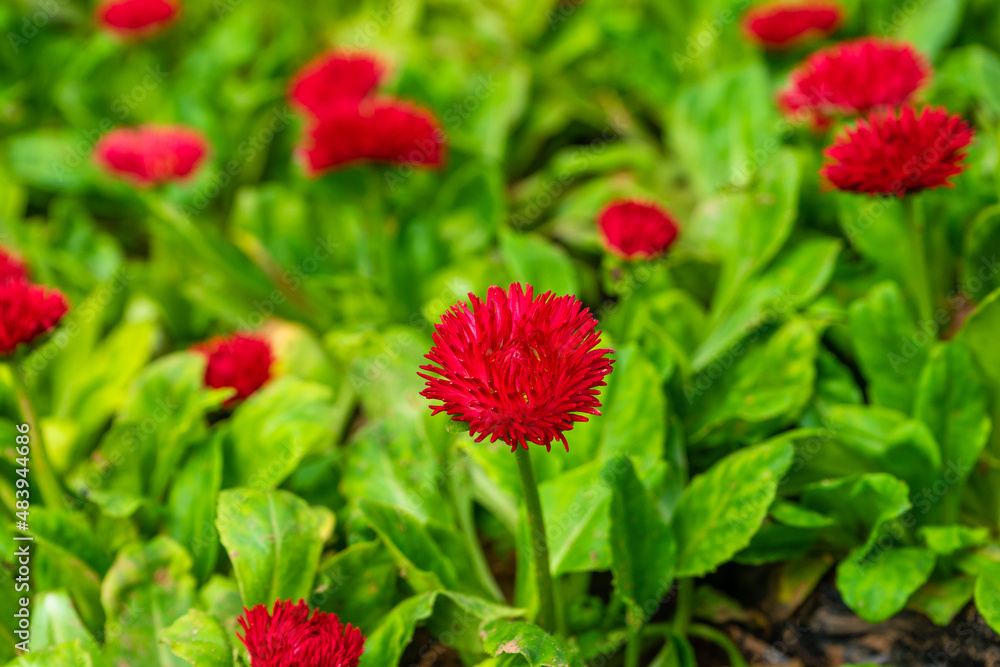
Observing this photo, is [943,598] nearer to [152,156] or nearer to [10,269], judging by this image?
[10,269]

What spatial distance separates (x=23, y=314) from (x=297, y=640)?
847mm

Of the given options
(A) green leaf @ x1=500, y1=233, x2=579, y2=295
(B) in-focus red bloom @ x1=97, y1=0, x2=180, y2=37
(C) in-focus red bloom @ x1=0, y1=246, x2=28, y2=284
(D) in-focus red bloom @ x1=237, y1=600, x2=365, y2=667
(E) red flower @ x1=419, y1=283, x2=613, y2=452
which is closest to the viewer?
(E) red flower @ x1=419, y1=283, x2=613, y2=452

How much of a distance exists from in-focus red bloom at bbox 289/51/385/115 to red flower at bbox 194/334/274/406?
31.4 inches

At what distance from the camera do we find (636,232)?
1933 millimetres

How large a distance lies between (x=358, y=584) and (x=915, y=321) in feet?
4.58

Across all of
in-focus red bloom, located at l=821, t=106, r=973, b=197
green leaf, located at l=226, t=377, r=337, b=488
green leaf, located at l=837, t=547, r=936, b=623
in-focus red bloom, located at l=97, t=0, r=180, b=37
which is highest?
in-focus red bloom, located at l=97, t=0, r=180, b=37

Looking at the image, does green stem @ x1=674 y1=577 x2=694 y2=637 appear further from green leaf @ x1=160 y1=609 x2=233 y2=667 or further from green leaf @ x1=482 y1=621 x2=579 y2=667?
green leaf @ x1=160 y1=609 x2=233 y2=667

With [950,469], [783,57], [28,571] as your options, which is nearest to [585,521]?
[950,469]

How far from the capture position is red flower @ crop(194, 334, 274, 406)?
2129 millimetres

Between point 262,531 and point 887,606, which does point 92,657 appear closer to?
point 262,531

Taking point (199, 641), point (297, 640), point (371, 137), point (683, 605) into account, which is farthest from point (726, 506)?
point (371, 137)

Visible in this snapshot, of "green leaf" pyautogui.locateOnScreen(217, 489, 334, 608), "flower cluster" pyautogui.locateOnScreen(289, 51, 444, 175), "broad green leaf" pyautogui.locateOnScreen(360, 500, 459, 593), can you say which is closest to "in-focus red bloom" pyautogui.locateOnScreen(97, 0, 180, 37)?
"flower cluster" pyautogui.locateOnScreen(289, 51, 444, 175)

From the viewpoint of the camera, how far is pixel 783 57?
2.94 m

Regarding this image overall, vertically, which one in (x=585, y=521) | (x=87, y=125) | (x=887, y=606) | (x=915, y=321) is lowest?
(x=887, y=606)
